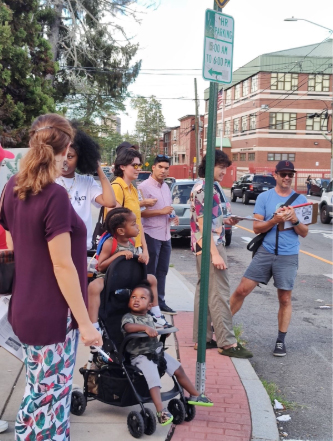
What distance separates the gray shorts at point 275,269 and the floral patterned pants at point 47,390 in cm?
332

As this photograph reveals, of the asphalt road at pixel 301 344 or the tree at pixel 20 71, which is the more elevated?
the tree at pixel 20 71

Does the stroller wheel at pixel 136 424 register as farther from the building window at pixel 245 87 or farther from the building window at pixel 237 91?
the building window at pixel 237 91

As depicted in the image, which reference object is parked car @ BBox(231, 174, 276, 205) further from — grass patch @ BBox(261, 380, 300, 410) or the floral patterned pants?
the floral patterned pants

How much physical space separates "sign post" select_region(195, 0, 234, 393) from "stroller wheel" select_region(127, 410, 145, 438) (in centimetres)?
67

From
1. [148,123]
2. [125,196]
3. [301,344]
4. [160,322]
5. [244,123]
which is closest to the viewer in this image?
[160,322]

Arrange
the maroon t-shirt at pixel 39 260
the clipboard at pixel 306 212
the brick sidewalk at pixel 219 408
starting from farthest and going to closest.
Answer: the clipboard at pixel 306 212 < the brick sidewalk at pixel 219 408 < the maroon t-shirt at pixel 39 260

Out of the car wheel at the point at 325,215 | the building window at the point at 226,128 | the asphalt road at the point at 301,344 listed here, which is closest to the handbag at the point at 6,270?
the asphalt road at the point at 301,344

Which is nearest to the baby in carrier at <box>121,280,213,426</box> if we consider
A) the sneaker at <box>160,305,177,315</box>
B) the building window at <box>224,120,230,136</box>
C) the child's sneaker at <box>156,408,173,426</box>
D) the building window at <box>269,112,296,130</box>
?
the child's sneaker at <box>156,408,173,426</box>

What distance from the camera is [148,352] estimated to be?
146 inches

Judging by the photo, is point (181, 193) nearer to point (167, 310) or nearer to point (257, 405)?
point (167, 310)

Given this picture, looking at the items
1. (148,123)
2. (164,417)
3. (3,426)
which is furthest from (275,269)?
(148,123)

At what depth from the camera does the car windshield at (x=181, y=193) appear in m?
14.3

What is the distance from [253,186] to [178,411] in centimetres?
2963

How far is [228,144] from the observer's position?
73.1m
